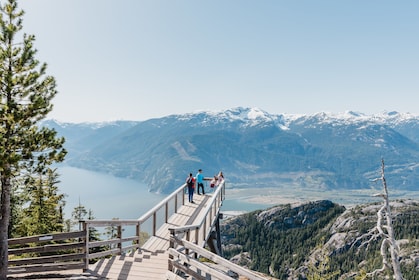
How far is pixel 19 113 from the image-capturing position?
32.5 ft

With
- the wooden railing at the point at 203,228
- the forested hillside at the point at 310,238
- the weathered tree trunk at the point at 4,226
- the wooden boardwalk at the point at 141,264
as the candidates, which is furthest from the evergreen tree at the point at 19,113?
the forested hillside at the point at 310,238

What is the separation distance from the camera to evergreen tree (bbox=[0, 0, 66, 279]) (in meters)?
9.77

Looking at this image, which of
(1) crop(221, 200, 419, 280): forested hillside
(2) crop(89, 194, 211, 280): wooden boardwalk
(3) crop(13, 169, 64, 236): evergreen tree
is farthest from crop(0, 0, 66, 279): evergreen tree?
(1) crop(221, 200, 419, 280): forested hillside

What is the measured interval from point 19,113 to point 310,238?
15664 cm

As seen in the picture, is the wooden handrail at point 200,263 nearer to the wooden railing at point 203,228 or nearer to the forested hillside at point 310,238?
the wooden railing at point 203,228

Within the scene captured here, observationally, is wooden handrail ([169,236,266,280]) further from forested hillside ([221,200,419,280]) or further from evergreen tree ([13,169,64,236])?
forested hillside ([221,200,419,280])

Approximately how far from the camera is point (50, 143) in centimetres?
1064

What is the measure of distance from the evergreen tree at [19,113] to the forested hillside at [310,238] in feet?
374

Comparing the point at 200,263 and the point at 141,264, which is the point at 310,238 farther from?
the point at 200,263

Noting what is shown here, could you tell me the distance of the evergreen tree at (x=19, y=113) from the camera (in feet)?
32.1

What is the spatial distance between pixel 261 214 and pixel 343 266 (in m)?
55.7

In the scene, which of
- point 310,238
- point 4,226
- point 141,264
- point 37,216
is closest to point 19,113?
point 4,226

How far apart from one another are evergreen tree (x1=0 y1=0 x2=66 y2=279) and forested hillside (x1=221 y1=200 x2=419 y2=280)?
374ft

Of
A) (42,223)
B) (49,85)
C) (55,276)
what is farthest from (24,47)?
(42,223)
